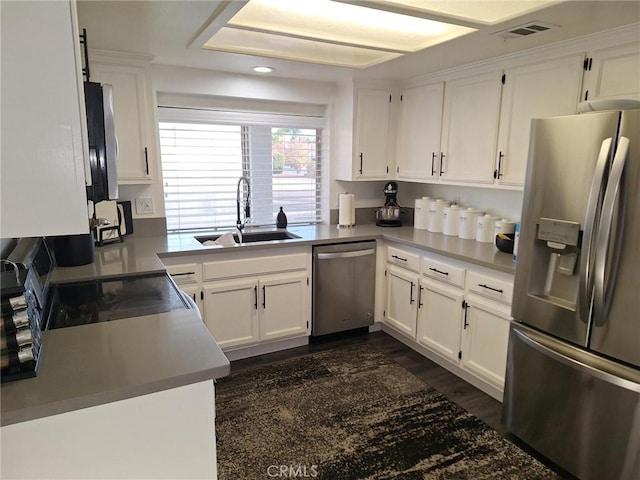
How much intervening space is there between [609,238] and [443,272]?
1.22 metres

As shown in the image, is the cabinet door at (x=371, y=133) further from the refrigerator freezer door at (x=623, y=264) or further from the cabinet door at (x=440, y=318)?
the refrigerator freezer door at (x=623, y=264)

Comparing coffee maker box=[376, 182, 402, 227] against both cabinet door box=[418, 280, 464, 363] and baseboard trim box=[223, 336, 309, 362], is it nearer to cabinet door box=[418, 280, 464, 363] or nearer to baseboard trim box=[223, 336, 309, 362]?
cabinet door box=[418, 280, 464, 363]

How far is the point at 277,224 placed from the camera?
3656mm

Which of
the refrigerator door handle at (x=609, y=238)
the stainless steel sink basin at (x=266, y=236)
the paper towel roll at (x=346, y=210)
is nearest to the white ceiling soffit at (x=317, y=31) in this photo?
the refrigerator door handle at (x=609, y=238)

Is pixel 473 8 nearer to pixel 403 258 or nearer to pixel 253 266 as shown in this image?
pixel 403 258

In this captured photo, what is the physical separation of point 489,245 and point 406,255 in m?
0.60

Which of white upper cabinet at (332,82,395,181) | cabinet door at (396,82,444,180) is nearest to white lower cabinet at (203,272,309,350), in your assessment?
white upper cabinet at (332,82,395,181)

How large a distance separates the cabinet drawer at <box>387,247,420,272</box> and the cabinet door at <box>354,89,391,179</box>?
0.74 metres

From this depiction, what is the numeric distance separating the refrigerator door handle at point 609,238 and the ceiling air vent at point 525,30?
0.78m

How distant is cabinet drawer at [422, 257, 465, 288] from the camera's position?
8.99 ft

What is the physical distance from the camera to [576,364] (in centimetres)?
186

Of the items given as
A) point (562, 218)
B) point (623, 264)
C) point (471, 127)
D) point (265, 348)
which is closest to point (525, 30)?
point (471, 127)

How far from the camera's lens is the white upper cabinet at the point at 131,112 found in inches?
105

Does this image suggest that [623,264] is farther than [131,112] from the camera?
No
